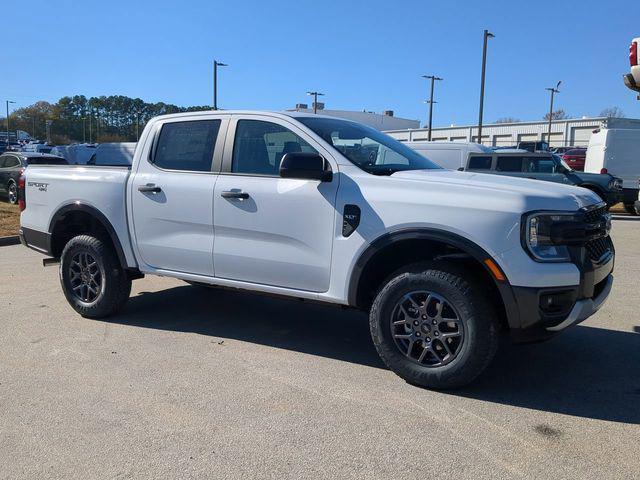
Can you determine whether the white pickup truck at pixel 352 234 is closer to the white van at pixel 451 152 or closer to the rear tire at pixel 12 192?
the white van at pixel 451 152

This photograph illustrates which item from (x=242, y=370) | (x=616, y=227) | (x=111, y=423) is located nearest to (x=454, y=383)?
(x=242, y=370)

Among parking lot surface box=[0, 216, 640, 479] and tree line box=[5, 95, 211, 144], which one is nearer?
parking lot surface box=[0, 216, 640, 479]

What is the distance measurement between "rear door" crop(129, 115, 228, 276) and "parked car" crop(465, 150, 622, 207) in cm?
1143

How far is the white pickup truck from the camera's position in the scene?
3676mm

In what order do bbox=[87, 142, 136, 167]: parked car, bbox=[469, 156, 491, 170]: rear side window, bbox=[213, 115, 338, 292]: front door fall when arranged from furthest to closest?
bbox=[87, 142, 136, 167]: parked car → bbox=[469, 156, 491, 170]: rear side window → bbox=[213, 115, 338, 292]: front door

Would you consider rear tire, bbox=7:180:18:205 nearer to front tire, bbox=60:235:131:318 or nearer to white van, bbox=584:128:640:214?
front tire, bbox=60:235:131:318

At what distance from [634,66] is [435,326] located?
17.8 ft

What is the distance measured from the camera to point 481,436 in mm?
3340

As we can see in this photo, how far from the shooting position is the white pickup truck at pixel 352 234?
3.68m

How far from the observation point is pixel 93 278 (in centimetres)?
567

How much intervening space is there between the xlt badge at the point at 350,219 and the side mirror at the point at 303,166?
307 mm

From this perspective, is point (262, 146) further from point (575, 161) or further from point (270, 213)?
point (575, 161)

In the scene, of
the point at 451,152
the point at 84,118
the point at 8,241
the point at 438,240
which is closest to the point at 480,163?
the point at 451,152

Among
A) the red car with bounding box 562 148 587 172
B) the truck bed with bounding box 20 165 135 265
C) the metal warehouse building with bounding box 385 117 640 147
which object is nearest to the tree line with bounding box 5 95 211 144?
the metal warehouse building with bounding box 385 117 640 147
